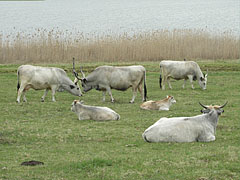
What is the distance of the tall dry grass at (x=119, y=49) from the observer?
1133 inches

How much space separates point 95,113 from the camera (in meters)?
12.8

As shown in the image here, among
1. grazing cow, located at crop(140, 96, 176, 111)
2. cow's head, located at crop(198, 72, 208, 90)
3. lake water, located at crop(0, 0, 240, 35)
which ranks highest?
lake water, located at crop(0, 0, 240, 35)

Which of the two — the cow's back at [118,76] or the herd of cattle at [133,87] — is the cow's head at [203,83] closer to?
the herd of cattle at [133,87]

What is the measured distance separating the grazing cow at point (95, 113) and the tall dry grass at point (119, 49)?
1608 centimetres

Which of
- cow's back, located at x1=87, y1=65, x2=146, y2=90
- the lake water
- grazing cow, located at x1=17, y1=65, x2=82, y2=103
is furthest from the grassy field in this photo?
the lake water

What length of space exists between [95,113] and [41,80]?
4648 millimetres

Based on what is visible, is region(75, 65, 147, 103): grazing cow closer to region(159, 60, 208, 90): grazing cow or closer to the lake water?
region(159, 60, 208, 90): grazing cow

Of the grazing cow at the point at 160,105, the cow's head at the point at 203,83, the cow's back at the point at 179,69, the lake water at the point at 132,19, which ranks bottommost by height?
the cow's head at the point at 203,83

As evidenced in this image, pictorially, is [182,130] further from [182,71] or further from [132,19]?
[132,19]

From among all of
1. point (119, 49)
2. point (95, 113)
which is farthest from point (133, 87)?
point (119, 49)

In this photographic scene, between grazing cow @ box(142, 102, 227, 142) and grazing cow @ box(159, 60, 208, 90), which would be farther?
grazing cow @ box(159, 60, 208, 90)

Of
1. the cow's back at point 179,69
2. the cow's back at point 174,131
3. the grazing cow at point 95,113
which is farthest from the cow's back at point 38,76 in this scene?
the cow's back at point 174,131

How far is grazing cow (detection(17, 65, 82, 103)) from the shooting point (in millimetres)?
16656

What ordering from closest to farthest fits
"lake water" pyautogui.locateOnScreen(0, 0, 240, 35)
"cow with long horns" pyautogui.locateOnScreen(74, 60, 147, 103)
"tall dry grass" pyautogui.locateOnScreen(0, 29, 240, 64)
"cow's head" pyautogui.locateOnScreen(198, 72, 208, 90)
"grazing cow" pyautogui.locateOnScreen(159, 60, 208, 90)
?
"cow with long horns" pyautogui.locateOnScreen(74, 60, 147, 103)
"cow's head" pyautogui.locateOnScreen(198, 72, 208, 90)
"grazing cow" pyautogui.locateOnScreen(159, 60, 208, 90)
"tall dry grass" pyautogui.locateOnScreen(0, 29, 240, 64)
"lake water" pyautogui.locateOnScreen(0, 0, 240, 35)
